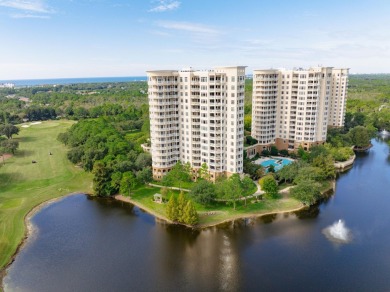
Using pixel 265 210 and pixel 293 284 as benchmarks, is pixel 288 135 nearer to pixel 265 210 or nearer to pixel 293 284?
pixel 265 210

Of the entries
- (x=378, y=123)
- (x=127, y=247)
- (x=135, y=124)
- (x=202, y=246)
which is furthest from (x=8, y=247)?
(x=378, y=123)

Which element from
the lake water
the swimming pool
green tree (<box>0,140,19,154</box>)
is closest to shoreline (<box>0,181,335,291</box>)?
the lake water

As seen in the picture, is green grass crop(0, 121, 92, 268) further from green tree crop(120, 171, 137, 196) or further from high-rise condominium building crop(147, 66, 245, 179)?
high-rise condominium building crop(147, 66, 245, 179)

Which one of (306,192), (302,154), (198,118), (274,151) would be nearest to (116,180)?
(198,118)

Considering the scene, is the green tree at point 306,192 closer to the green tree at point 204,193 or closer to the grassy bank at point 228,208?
the grassy bank at point 228,208

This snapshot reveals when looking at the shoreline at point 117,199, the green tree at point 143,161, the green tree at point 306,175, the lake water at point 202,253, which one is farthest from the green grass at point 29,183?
the green tree at point 306,175

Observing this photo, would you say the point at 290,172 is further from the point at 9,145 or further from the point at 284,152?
the point at 9,145
